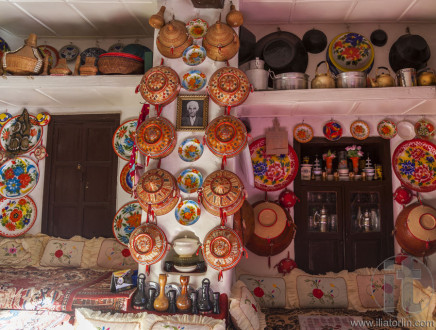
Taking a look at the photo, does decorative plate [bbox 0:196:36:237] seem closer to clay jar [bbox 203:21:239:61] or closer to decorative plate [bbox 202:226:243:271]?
decorative plate [bbox 202:226:243:271]

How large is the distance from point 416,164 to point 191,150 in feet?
7.91

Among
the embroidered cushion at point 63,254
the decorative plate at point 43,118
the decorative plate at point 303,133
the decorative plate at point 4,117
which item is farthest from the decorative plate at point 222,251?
the decorative plate at point 4,117

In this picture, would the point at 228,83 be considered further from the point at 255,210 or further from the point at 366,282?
the point at 366,282

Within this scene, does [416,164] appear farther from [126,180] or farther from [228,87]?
[126,180]

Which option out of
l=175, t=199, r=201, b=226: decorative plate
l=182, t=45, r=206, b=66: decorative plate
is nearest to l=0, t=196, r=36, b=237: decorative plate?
l=175, t=199, r=201, b=226: decorative plate

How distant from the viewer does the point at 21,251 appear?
351cm

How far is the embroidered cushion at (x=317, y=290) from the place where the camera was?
312 centimetres

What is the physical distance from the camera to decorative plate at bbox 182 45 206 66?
2768 mm

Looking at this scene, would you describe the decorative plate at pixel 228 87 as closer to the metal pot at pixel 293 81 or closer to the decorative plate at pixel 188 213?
the metal pot at pixel 293 81

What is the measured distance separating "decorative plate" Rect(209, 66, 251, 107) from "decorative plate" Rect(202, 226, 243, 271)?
107 centimetres

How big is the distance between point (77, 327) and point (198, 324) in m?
0.91

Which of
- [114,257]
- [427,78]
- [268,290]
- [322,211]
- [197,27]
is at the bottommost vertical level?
[268,290]

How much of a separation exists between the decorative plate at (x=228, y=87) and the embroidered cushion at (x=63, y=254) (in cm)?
223

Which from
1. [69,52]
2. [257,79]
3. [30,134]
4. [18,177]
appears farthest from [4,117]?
[257,79]
